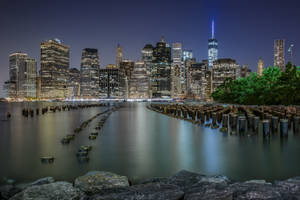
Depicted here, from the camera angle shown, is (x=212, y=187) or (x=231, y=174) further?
(x=231, y=174)

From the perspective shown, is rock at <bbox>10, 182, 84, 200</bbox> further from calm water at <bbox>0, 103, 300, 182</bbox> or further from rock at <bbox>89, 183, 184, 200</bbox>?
calm water at <bbox>0, 103, 300, 182</bbox>

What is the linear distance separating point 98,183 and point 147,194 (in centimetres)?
162

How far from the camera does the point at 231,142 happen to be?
50.1ft

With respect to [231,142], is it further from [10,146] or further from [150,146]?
[10,146]

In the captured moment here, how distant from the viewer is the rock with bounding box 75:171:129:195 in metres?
6.47

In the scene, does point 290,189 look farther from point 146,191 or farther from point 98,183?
point 98,183

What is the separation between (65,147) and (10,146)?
145 inches

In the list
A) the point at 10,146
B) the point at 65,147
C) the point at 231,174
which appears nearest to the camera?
the point at 231,174

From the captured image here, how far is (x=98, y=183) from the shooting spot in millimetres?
6590

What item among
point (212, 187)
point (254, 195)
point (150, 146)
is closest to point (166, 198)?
point (212, 187)

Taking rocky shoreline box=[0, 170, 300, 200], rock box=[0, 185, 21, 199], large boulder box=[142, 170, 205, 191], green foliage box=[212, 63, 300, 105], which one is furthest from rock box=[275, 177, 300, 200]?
green foliage box=[212, 63, 300, 105]

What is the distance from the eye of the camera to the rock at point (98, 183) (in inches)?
255

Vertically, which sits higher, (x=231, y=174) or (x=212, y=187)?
(x=212, y=187)

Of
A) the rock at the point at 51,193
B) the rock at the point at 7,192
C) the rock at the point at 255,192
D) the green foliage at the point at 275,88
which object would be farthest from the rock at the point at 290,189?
the green foliage at the point at 275,88
